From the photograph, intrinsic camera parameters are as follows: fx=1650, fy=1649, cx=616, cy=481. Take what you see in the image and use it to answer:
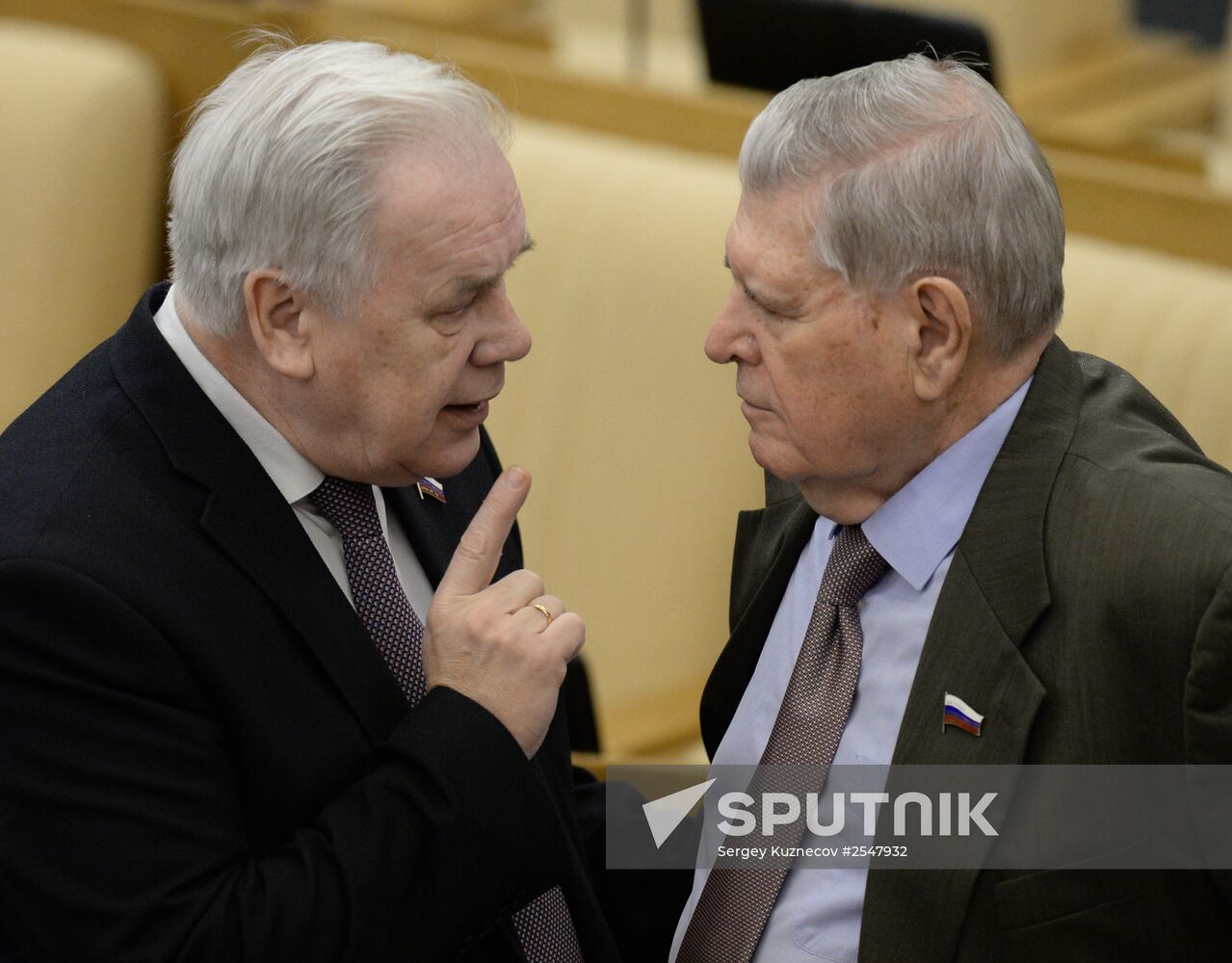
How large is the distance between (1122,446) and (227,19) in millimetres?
2795

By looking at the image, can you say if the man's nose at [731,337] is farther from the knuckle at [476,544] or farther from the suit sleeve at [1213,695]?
the suit sleeve at [1213,695]

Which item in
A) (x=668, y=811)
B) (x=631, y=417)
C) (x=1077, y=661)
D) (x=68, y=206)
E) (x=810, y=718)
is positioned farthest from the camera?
(x=68, y=206)

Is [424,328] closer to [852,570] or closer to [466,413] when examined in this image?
[466,413]

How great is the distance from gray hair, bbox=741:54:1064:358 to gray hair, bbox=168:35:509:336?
352 mm

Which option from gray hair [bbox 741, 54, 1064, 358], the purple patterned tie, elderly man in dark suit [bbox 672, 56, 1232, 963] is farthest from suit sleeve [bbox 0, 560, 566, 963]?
gray hair [bbox 741, 54, 1064, 358]

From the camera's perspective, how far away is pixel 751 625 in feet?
6.12

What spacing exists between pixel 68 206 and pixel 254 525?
2.38 meters

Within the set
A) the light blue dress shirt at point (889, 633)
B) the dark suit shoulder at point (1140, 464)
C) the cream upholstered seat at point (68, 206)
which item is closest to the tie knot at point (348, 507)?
the light blue dress shirt at point (889, 633)

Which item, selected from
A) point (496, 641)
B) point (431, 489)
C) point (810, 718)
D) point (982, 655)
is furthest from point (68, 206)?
point (982, 655)

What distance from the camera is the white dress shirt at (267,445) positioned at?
1624 mm

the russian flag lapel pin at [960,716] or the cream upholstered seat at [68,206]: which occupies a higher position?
the russian flag lapel pin at [960,716]

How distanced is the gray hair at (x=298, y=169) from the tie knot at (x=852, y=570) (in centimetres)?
55

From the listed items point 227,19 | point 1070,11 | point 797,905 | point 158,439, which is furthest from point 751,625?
point 1070,11

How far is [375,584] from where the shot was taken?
167 centimetres
